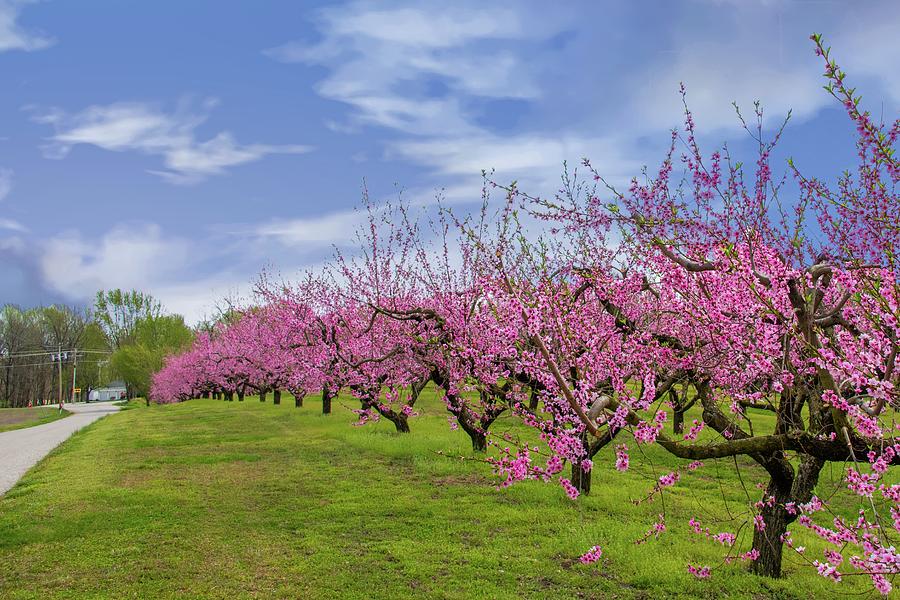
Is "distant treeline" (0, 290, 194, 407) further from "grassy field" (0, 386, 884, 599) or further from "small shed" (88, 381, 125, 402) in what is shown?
"grassy field" (0, 386, 884, 599)

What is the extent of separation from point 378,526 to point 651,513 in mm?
5160

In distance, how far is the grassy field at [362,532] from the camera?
8109mm

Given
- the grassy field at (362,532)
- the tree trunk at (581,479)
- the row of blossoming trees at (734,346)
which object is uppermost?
the row of blossoming trees at (734,346)

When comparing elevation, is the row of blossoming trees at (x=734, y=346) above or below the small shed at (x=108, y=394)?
above

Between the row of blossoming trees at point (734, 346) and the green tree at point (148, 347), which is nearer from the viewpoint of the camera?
the row of blossoming trees at point (734, 346)

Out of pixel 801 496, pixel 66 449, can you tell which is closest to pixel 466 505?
pixel 801 496

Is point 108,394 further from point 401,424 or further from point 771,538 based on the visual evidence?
point 771,538

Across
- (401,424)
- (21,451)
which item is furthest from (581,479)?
(21,451)

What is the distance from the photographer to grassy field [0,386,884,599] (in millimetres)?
8109

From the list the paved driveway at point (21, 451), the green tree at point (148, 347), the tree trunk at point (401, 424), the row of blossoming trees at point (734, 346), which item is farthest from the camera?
the green tree at point (148, 347)

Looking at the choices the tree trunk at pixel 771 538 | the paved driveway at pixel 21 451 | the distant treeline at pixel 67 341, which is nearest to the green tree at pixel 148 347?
the distant treeline at pixel 67 341

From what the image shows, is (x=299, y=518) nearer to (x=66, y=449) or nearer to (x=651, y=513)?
(x=651, y=513)

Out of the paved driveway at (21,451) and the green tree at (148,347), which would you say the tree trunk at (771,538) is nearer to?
the paved driveway at (21,451)

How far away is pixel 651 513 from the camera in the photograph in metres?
11.4
